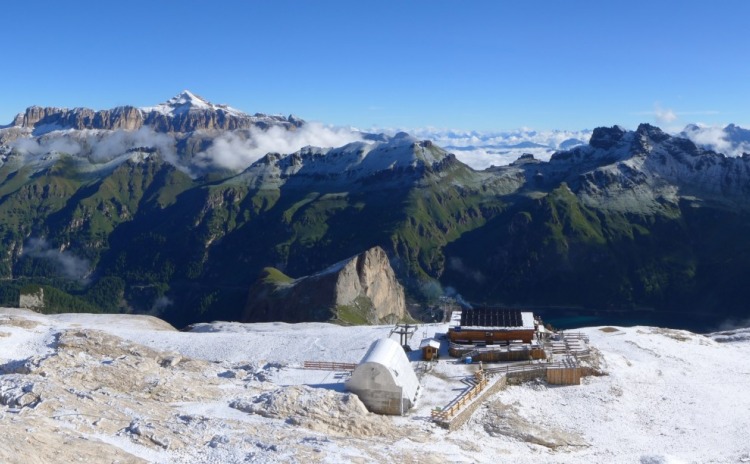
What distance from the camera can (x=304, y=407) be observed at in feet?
187

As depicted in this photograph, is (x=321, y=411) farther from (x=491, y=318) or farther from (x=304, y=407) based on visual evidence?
(x=491, y=318)

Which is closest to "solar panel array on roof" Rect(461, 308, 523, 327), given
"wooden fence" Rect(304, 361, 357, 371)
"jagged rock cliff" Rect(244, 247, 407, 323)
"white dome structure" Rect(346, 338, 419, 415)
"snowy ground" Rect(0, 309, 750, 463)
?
"snowy ground" Rect(0, 309, 750, 463)

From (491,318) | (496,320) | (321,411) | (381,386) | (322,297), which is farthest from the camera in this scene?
(322,297)

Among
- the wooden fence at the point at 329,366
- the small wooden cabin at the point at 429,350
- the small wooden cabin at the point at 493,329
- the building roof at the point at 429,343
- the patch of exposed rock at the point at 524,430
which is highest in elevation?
the small wooden cabin at the point at 493,329

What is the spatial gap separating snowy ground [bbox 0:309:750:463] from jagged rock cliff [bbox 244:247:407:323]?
75.1 metres

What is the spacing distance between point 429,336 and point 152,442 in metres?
52.6

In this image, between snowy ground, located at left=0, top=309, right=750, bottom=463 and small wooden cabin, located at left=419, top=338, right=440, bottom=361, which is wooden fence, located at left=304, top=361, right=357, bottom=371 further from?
small wooden cabin, located at left=419, top=338, right=440, bottom=361

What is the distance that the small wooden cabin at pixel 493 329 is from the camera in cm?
8469

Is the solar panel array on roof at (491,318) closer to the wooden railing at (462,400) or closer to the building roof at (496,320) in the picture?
the building roof at (496,320)

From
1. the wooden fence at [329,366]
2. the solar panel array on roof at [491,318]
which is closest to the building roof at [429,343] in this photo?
the solar panel array on roof at [491,318]

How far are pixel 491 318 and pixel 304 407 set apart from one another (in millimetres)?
39598

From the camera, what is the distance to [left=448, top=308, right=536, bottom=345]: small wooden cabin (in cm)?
8469

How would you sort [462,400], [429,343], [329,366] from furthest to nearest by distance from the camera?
1. [429,343]
2. [329,366]
3. [462,400]

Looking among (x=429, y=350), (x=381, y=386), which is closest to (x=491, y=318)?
(x=429, y=350)
